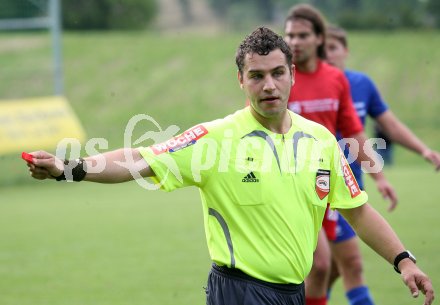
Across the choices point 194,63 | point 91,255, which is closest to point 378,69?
point 194,63

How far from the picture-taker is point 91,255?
10.9 metres

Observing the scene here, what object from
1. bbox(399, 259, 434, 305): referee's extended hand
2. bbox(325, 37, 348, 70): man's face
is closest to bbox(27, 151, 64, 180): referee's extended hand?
A: bbox(399, 259, 434, 305): referee's extended hand

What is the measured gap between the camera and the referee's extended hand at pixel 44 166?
Result: 152 inches

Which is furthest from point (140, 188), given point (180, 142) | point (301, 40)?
point (180, 142)

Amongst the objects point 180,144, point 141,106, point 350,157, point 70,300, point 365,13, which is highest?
point 180,144

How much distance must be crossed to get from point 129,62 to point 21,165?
569 inches

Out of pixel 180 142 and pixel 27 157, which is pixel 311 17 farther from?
pixel 27 157

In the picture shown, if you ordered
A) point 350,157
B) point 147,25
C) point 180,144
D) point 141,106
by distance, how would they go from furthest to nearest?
point 147,25 → point 141,106 → point 350,157 → point 180,144

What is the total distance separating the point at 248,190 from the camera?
4516 millimetres

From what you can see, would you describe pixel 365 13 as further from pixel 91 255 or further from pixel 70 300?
pixel 70 300

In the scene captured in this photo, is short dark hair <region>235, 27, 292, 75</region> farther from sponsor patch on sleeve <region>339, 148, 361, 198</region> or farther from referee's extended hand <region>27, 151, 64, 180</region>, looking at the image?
referee's extended hand <region>27, 151, 64, 180</region>

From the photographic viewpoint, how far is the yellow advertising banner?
18.9 m

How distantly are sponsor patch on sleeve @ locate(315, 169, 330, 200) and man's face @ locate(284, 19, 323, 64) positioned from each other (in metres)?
2.53

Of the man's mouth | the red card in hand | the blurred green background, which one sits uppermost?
the red card in hand
